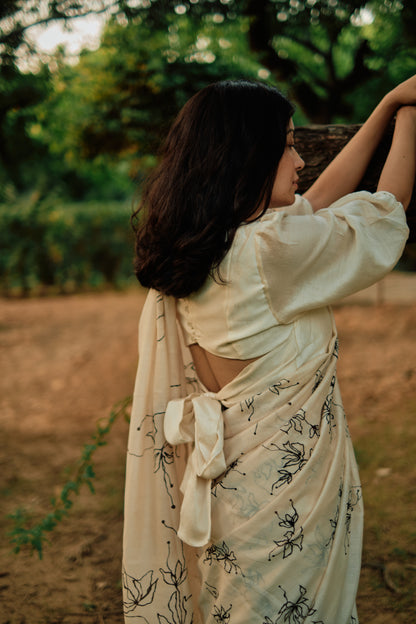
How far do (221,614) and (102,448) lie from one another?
2977mm

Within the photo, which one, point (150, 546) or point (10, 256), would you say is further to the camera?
point (10, 256)

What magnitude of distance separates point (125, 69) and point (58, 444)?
10.5ft

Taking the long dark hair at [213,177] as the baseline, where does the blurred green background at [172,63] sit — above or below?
above

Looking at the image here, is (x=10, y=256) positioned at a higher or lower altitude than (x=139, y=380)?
higher

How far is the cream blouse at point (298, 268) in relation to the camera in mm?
1400

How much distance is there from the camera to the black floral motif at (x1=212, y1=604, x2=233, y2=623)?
1.52 meters

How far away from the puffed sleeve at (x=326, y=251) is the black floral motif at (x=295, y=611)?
0.73m

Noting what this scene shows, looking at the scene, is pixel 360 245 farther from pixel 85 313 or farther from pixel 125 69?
pixel 85 313

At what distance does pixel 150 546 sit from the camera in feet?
5.58

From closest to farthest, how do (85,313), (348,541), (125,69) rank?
(348,541) < (125,69) < (85,313)

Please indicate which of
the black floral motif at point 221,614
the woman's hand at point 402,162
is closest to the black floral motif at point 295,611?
the black floral motif at point 221,614

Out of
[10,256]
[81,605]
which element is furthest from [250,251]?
[10,256]

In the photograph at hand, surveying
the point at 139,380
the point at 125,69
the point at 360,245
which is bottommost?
the point at 139,380

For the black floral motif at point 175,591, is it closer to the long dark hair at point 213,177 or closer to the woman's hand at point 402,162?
the long dark hair at point 213,177
